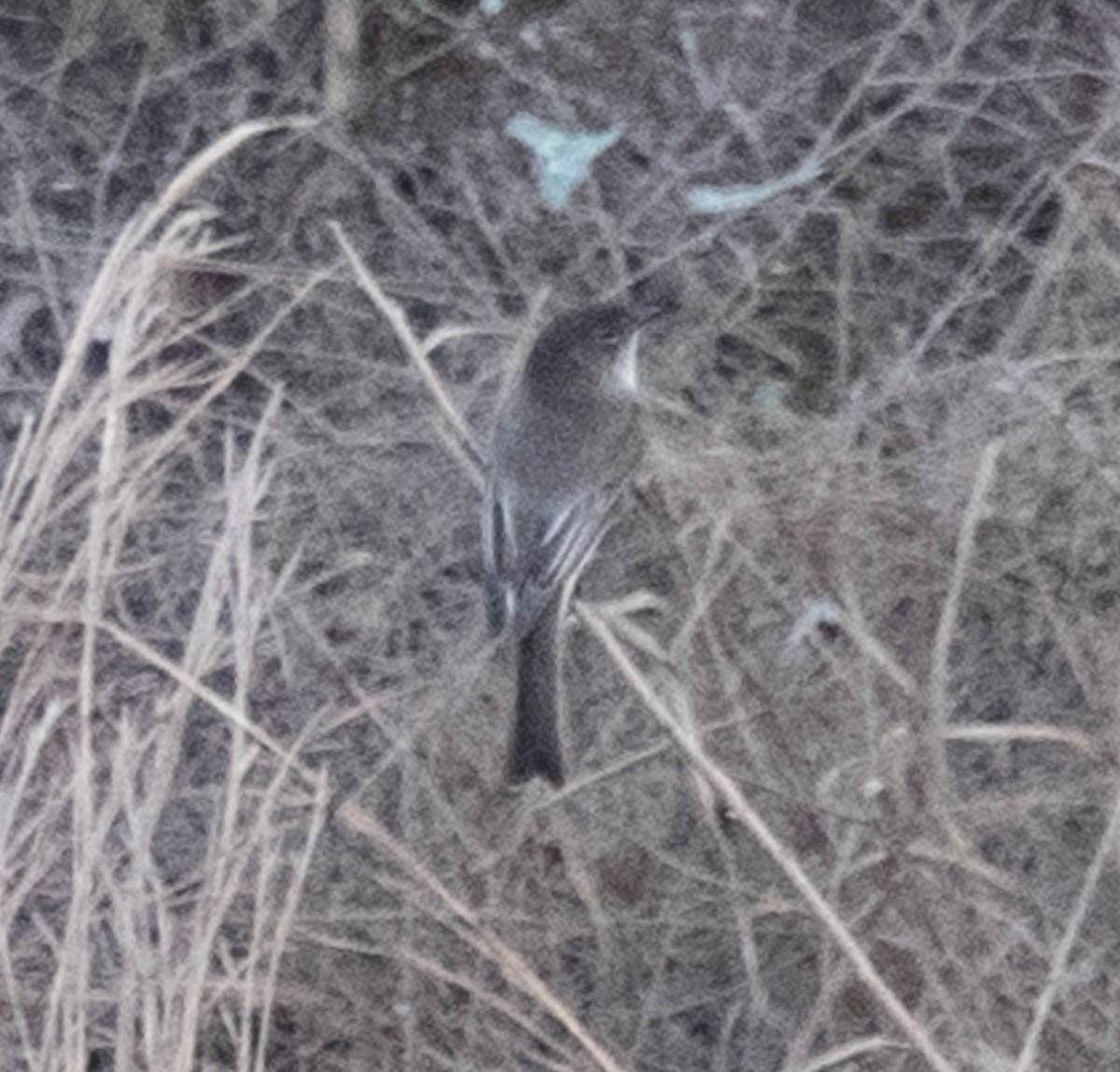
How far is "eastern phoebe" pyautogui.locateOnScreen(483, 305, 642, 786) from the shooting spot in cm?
498

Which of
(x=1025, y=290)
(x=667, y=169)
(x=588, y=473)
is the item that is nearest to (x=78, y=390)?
(x=588, y=473)

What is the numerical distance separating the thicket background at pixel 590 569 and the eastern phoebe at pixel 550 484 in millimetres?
112

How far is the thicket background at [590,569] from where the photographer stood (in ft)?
12.3

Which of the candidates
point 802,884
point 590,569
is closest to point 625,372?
point 590,569

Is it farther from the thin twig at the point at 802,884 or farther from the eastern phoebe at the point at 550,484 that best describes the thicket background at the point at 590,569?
the eastern phoebe at the point at 550,484

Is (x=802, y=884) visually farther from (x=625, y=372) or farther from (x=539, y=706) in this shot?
(x=625, y=372)

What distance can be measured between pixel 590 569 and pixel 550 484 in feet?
1.50

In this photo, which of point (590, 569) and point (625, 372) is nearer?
point (625, 372)

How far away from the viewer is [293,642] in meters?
5.56

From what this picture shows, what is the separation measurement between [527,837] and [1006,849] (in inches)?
35.0

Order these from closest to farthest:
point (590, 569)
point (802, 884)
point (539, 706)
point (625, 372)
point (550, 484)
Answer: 1. point (802, 884)
2. point (539, 706)
3. point (550, 484)
4. point (625, 372)
5. point (590, 569)

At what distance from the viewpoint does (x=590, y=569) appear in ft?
18.6

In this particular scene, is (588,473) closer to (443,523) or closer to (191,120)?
(443,523)

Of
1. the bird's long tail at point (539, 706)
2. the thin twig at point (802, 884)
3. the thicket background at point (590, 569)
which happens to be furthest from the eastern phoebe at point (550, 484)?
the thin twig at point (802, 884)
